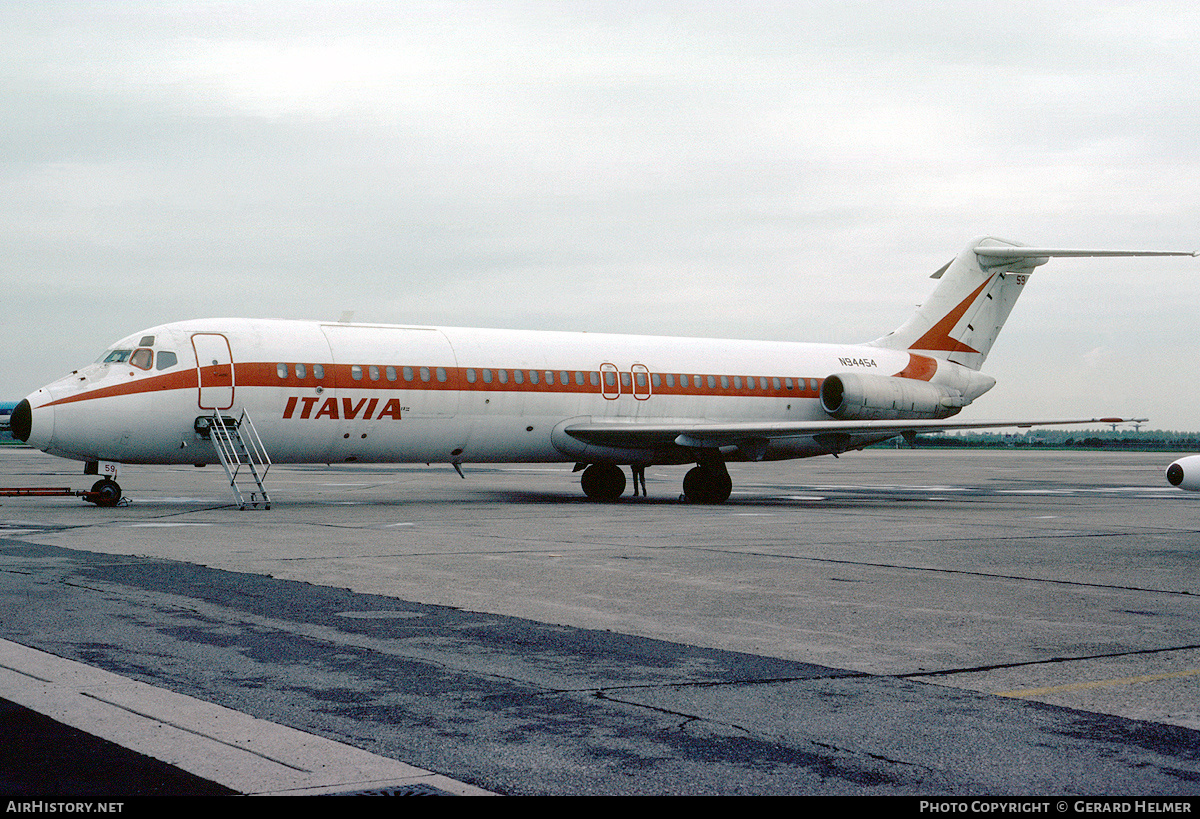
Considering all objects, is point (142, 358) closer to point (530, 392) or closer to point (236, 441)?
point (236, 441)

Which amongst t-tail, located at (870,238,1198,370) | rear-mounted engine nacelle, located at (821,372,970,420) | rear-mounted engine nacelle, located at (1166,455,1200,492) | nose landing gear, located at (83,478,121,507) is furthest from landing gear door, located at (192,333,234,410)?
t-tail, located at (870,238,1198,370)

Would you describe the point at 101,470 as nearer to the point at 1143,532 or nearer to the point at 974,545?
the point at 974,545

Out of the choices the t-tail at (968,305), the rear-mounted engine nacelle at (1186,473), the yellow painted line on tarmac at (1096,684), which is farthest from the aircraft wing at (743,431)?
the yellow painted line on tarmac at (1096,684)

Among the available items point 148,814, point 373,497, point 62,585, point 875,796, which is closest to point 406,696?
point 148,814

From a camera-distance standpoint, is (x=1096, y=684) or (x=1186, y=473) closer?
(x=1096, y=684)

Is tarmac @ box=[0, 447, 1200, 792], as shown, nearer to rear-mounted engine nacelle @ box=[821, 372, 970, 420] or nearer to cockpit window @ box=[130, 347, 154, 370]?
cockpit window @ box=[130, 347, 154, 370]

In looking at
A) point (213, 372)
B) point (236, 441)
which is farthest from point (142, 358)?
point (236, 441)

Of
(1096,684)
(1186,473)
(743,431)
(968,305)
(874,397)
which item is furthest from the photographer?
(968,305)

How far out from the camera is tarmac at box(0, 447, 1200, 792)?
16.2 feet

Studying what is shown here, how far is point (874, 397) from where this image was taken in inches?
1122

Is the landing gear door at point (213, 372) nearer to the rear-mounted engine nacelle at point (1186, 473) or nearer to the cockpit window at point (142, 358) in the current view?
the cockpit window at point (142, 358)

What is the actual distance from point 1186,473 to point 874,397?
17.0 metres

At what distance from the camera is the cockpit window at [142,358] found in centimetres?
2128

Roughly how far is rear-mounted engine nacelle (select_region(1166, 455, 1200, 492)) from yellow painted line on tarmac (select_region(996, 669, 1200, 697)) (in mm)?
4884
